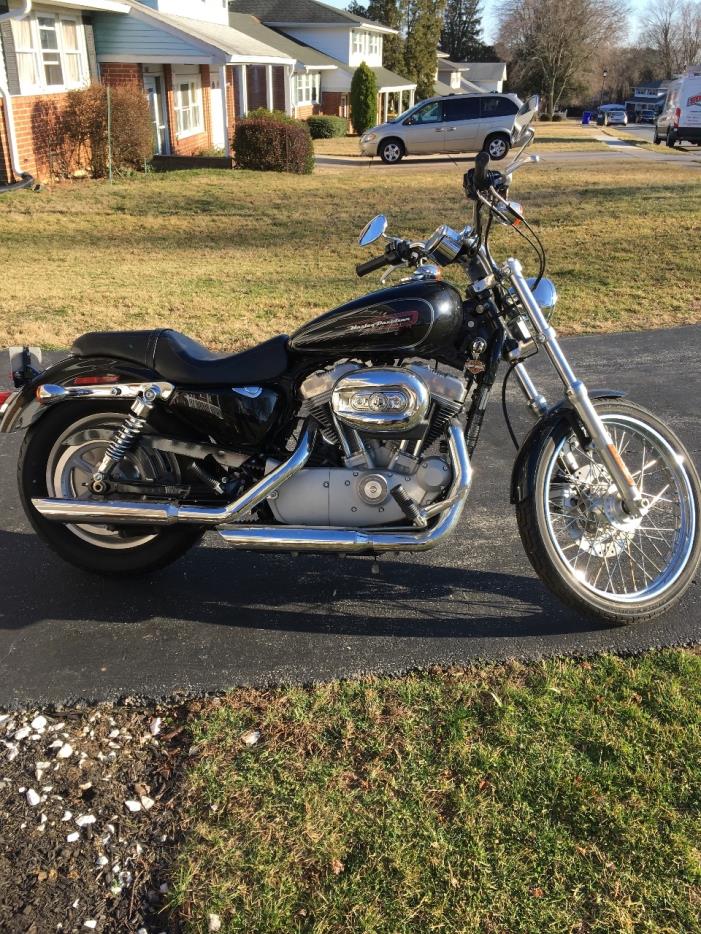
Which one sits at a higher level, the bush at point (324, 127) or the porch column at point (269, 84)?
the porch column at point (269, 84)

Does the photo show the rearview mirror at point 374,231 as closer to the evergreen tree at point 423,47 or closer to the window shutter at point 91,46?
the window shutter at point 91,46

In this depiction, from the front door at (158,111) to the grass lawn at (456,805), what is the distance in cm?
2244

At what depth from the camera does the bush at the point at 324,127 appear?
115ft

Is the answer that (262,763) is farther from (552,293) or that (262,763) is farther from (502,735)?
(552,293)

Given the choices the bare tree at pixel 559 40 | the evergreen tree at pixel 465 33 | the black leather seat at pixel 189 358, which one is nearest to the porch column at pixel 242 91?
the black leather seat at pixel 189 358

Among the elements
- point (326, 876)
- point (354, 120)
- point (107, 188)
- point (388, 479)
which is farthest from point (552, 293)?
point (354, 120)

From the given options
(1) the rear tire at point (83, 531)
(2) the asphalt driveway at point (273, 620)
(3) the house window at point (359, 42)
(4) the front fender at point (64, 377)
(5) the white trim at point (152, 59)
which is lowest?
(2) the asphalt driveway at point (273, 620)

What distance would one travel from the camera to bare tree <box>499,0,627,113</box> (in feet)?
210

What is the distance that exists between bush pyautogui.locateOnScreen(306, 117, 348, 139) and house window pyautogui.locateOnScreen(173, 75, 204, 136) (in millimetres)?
9293

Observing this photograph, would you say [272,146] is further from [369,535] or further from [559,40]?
[559,40]

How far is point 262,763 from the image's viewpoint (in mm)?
2658

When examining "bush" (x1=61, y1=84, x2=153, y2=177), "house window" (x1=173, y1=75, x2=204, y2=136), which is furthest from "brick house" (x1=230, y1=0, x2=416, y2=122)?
"bush" (x1=61, y1=84, x2=153, y2=177)

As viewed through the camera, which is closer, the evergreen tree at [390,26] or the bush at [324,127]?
the bush at [324,127]

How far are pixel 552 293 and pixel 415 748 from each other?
5.90 feet
